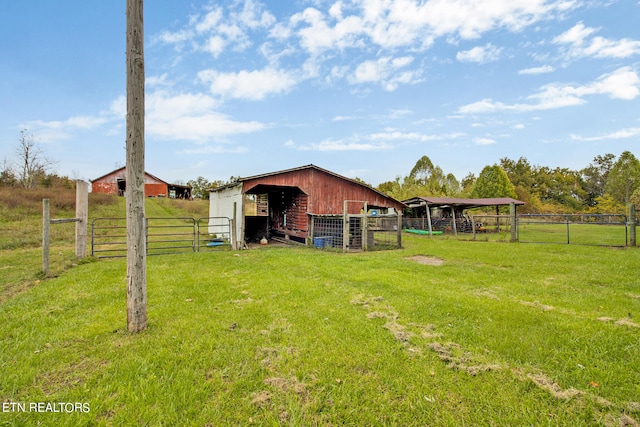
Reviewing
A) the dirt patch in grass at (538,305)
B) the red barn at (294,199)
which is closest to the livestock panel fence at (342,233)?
the red barn at (294,199)

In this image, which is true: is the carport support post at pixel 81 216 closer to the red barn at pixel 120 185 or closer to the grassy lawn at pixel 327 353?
the grassy lawn at pixel 327 353

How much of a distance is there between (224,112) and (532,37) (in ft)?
48.9

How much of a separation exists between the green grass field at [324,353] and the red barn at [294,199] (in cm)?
664

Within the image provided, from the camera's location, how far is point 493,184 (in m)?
31.9

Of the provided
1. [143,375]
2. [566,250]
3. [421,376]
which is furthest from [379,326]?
[566,250]

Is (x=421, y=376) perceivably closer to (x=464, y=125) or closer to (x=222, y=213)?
(x=222, y=213)

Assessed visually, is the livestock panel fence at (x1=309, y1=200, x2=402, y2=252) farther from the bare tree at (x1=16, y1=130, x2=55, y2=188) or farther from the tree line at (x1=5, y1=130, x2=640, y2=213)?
the bare tree at (x1=16, y1=130, x2=55, y2=188)

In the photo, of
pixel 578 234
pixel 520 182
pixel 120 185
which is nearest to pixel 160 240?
pixel 578 234

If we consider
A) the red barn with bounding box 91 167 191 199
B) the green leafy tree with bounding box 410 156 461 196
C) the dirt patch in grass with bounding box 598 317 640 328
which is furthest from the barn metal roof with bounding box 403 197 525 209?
the red barn with bounding box 91 167 191 199

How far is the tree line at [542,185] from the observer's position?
3231cm

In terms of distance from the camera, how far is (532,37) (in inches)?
456

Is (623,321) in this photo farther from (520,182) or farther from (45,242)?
(520,182)

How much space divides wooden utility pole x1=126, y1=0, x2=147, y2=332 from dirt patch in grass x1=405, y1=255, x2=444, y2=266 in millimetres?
6749

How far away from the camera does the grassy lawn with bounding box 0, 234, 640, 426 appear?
1.96 meters
